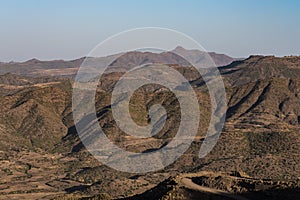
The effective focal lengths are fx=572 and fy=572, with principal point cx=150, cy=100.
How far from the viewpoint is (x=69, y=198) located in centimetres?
16888

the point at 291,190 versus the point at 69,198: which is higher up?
the point at 291,190

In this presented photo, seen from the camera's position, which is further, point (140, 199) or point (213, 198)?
point (140, 199)

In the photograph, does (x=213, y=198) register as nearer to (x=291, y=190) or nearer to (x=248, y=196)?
(x=248, y=196)

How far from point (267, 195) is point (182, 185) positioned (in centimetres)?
2258

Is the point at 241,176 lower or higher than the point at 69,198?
higher

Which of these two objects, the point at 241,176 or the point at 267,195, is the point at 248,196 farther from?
the point at 241,176

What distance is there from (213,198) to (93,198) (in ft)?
126

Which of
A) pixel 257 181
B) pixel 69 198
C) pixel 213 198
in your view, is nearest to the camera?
pixel 213 198

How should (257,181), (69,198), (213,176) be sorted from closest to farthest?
(257,181), (213,176), (69,198)

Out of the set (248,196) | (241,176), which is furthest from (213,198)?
(241,176)

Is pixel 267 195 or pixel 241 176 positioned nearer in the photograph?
pixel 267 195

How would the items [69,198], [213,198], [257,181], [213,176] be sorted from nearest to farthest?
1. [213,198]
2. [257,181]
3. [213,176]
4. [69,198]

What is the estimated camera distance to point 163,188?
14188 cm

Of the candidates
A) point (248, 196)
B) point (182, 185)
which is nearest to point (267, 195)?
point (248, 196)
